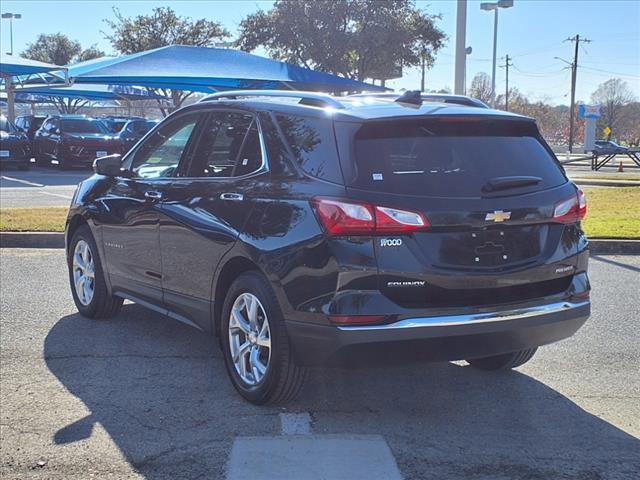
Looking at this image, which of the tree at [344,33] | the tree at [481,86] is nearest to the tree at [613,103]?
the tree at [481,86]

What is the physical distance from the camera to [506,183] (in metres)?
4.09

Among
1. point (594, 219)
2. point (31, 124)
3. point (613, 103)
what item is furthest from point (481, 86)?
point (594, 219)

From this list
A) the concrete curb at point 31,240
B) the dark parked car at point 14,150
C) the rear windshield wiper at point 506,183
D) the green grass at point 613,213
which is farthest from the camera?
the dark parked car at point 14,150

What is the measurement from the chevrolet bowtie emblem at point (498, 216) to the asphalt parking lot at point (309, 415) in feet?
3.92

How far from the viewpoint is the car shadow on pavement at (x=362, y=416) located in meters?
3.77

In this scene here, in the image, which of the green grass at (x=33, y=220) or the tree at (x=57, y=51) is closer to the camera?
the green grass at (x=33, y=220)

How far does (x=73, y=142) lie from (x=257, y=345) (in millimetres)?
22574

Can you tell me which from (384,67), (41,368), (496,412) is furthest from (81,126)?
(496,412)

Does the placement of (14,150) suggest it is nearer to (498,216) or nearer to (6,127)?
(6,127)

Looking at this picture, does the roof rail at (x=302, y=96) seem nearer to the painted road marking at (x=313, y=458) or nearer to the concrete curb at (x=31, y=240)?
the painted road marking at (x=313, y=458)

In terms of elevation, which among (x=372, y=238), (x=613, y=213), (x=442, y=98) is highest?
(x=442, y=98)

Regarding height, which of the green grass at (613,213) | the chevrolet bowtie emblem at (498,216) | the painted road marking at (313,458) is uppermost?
the chevrolet bowtie emblem at (498,216)

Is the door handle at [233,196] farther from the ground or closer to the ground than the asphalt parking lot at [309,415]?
farther from the ground

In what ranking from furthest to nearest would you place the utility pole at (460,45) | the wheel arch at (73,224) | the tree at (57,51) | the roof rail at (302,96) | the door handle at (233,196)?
1. the tree at (57,51)
2. the utility pole at (460,45)
3. the wheel arch at (73,224)
4. the door handle at (233,196)
5. the roof rail at (302,96)
